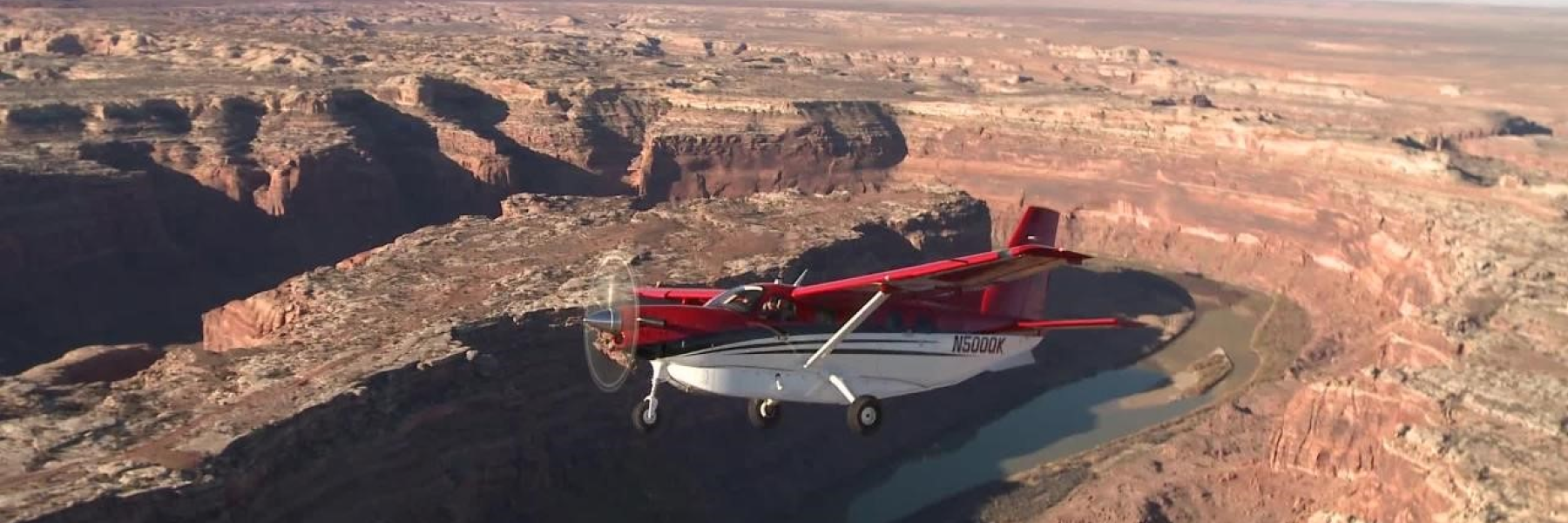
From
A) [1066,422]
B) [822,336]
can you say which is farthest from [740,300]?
[1066,422]

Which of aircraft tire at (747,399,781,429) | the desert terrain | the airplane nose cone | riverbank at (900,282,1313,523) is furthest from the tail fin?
riverbank at (900,282,1313,523)

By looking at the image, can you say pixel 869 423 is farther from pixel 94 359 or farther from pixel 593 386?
pixel 94 359

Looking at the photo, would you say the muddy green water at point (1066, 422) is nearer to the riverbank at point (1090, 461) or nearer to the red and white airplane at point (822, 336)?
the riverbank at point (1090, 461)

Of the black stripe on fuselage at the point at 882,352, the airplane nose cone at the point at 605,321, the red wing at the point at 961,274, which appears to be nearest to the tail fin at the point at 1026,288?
the black stripe on fuselage at the point at 882,352

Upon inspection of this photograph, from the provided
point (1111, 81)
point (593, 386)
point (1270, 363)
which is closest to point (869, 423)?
point (593, 386)

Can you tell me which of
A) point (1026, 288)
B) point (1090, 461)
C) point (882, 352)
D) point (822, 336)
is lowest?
point (1090, 461)

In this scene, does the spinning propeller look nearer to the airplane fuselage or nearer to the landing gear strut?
the landing gear strut

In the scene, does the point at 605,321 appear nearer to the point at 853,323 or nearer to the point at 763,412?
the point at 853,323
